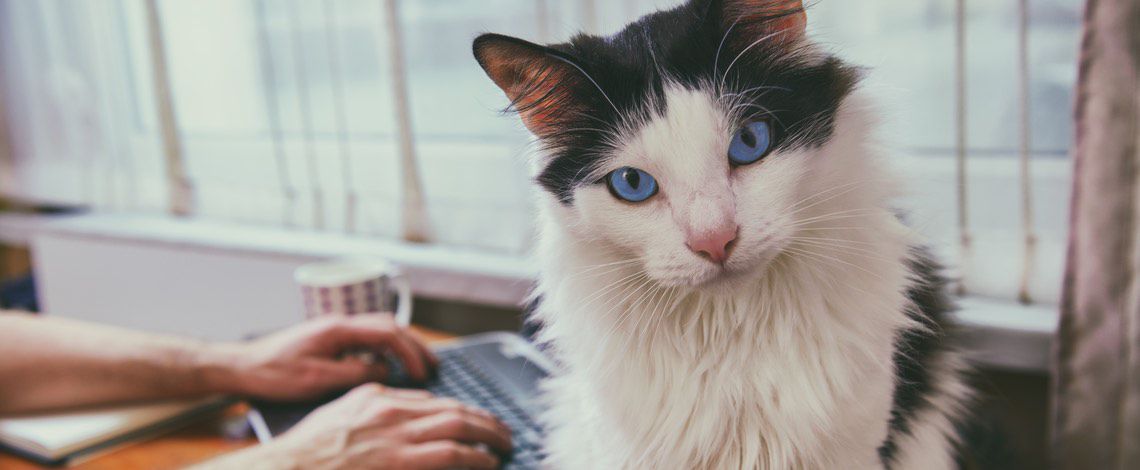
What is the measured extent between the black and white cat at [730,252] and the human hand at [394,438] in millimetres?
212

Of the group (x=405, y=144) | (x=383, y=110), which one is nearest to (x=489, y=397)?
(x=405, y=144)

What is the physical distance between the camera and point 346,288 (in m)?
1.09

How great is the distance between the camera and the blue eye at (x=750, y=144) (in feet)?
1.69

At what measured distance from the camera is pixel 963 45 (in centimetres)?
97

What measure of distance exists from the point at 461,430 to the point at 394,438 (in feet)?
0.26

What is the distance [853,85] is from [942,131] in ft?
1.94

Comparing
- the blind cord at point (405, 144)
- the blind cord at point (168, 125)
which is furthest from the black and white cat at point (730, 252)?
the blind cord at point (168, 125)

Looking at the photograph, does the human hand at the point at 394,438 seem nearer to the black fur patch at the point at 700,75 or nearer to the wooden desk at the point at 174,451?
the wooden desk at the point at 174,451

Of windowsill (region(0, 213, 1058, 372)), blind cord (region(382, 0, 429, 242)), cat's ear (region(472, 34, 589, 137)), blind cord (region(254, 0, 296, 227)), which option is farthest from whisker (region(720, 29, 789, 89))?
blind cord (region(254, 0, 296, 227))

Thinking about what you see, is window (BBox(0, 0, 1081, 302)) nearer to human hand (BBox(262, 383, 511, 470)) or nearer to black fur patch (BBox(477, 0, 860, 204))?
black fur patch (BBox(477, 0, 860, 204))

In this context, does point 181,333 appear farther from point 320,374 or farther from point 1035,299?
point 1035,299

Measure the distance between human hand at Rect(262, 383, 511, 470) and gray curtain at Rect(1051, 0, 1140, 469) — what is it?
637 millimetres

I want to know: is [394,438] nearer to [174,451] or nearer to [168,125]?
[174,451]

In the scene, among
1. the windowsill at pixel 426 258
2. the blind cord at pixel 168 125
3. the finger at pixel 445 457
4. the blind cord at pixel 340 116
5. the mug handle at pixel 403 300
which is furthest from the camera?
the blind cord at pixel 168 125
